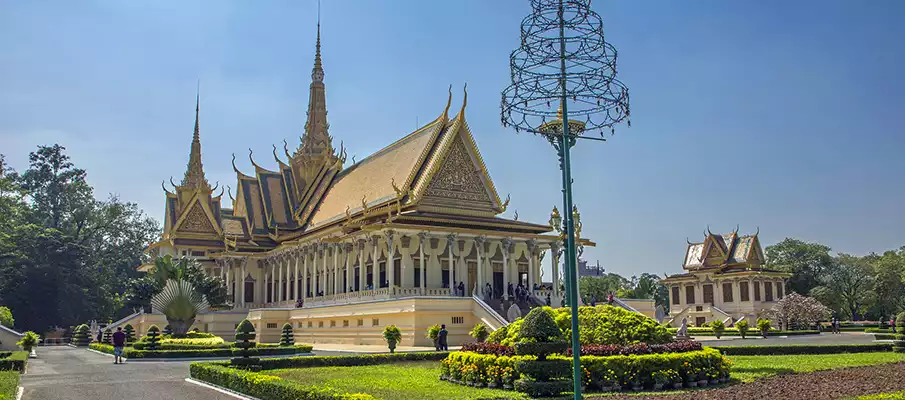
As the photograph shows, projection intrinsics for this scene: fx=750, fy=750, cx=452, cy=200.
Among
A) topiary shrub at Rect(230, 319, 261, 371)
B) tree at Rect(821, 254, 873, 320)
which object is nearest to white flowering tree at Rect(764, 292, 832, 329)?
tree at Rect(821, 254, 873, 320)

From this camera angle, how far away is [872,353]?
2166 cm

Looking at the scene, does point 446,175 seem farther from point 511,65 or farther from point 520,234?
point 511,65

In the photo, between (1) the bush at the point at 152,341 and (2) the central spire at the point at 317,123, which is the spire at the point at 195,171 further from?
(1) the bush at the point at 152,341

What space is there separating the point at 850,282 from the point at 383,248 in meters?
50.3

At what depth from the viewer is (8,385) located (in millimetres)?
13672

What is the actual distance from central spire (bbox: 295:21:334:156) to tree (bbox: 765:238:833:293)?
41.5 m

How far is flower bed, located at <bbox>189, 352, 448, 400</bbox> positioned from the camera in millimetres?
11336

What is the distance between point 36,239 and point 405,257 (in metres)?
33.4

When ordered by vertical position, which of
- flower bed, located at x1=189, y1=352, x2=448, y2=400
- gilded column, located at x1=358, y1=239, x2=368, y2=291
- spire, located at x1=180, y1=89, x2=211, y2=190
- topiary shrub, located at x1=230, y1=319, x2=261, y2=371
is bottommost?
flower bed, located at x1=189, y1=352, x2=448, y2=400

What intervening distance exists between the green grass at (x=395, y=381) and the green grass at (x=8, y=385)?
503 cm

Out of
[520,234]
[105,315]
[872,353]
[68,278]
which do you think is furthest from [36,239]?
[872,353]

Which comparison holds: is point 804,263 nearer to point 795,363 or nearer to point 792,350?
point 792,350

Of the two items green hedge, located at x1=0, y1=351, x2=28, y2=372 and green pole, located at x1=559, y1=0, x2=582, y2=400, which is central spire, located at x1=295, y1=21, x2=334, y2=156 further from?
green pole, located at x1=559, y1=0, x2=582, y2=400

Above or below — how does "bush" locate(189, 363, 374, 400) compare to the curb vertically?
above
